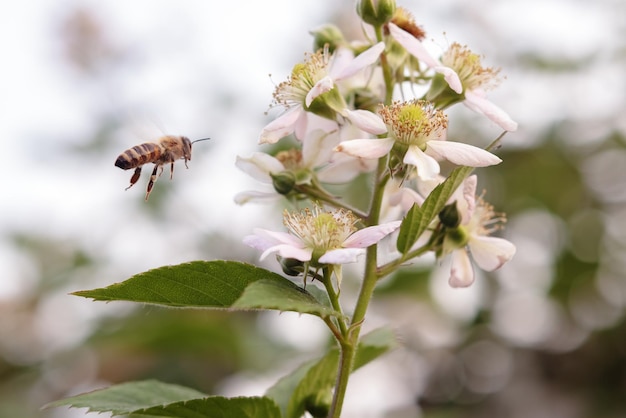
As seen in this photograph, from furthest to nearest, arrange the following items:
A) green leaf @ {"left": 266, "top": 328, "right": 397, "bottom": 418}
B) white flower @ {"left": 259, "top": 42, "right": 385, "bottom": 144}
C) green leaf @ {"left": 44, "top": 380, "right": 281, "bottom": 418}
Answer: green leaf @ {"left": 266, "top": 328, "right": 397, "bottom": 418} < white flower @ {"left": 259, "top": 42, "right": 385, "bottom": 144} < green leaf @ {"left": 44, "top": 380, "right": 281, "bottom": 418}

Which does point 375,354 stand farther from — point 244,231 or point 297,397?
point 244,231

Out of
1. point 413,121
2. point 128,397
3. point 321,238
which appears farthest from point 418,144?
point 128,397

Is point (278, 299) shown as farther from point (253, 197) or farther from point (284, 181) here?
A: point (253, 197)

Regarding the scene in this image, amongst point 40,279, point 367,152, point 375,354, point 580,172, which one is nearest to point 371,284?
point 367,152

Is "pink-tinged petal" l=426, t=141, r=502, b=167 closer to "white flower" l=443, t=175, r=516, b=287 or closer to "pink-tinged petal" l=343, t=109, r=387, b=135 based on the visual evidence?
"pink-tinged petal" l=343, t=109, r=387, b=135

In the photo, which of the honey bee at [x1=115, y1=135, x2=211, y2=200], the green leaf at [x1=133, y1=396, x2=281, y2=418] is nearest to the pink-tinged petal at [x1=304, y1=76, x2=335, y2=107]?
the honey bee at [x1=115, y1=135, x2=211, y2=200]
